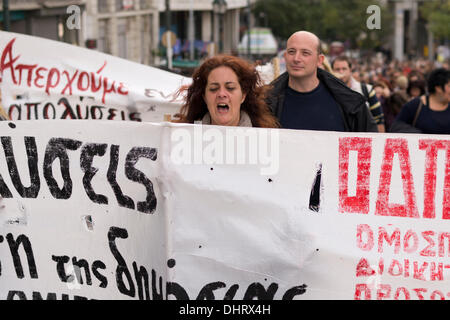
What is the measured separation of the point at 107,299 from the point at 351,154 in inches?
46.3

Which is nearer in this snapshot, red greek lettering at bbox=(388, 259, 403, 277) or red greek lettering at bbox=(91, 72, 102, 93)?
red greek lettering at bbox=(388, 259, 403, 277)

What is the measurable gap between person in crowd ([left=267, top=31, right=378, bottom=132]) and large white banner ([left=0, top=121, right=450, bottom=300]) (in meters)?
1.27

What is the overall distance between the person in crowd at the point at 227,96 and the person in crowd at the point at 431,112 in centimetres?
194

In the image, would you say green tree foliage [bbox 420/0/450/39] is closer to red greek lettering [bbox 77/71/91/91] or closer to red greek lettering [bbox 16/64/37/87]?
red greek lettering [bbox 77/71/91/91]

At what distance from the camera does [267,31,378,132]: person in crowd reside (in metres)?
5.39

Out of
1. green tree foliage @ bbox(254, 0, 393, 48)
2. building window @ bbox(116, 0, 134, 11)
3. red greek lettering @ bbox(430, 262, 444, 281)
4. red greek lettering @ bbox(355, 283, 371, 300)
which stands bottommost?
red greek lettering @ bbox(355, 283, 371, 300)

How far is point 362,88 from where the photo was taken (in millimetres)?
8188

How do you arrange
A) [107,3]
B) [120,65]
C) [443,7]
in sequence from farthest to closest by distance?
[443,7] < [107,3] < [120,65]

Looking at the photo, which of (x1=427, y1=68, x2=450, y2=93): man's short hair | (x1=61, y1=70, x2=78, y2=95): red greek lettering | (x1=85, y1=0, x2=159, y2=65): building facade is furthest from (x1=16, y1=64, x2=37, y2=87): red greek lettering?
(x1=85, y1=0, x2=159, y2=65): building facade

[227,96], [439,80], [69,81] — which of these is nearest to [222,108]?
[227,96]

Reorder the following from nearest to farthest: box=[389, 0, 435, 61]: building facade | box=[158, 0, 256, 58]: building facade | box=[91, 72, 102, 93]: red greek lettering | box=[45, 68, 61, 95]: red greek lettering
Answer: box=[45, 68, 61, 95]: red greek lettering, box=[91, 72, 102, 93]: red greek lettering, box=[158, 0, 256, 58]: building facade, box=[389, 0, 435, 61]: building facade

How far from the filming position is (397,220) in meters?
4.03
